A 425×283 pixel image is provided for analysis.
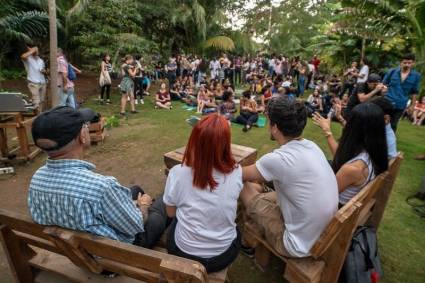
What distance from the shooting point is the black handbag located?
208cm

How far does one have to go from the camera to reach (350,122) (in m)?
2.33

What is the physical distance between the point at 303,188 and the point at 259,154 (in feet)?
11.8

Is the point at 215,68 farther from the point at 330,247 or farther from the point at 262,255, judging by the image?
the point at 330,247

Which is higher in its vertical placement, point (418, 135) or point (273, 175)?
point (273, 175)

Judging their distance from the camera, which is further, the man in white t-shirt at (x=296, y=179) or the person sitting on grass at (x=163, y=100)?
the person sitting on grass at (x=163, y=100)

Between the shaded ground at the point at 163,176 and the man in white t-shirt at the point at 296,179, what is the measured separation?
0.76 meters

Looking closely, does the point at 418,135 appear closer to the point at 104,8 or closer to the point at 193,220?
the point at 193,220

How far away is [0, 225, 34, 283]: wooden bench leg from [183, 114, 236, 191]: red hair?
114 cm

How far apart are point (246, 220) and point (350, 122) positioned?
45.4 inches

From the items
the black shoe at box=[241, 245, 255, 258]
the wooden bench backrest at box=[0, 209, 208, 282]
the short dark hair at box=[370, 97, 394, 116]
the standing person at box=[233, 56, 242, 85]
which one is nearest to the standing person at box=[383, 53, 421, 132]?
the short dark hair at box=[370, 97, 394, 116]

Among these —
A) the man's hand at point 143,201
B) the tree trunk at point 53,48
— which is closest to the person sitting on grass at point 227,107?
the tree trunk at point 53,48

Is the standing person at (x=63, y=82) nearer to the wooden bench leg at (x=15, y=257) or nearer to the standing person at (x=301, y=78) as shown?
the wooden bench leg at (x=15, y=257)

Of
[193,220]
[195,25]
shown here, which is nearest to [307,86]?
[195,25]

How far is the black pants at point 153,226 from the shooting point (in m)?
2.05
